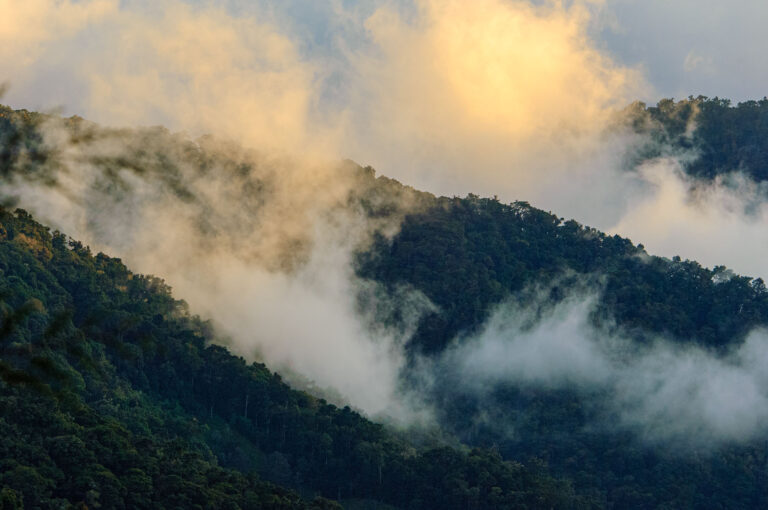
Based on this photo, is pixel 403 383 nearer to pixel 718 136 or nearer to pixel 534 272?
pixel 534 272

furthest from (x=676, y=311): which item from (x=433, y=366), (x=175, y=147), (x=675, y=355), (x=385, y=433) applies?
(x=175, y=147)

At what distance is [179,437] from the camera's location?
62.9 meters

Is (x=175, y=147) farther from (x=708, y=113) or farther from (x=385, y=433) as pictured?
(x=708, y=113)

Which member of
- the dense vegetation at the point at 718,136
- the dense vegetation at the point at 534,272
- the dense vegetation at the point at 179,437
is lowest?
the dense vegetation at the point at 179,437

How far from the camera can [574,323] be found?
97.1 metres

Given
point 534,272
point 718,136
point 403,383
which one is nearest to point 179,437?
point 403,383

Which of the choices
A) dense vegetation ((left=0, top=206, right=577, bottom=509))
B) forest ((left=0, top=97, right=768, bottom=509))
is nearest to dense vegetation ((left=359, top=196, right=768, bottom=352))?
forest ((left=0, top=97, right=768, bottom=509))

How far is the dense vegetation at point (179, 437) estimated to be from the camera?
49.9m

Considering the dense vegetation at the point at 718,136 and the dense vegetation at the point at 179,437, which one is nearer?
the dense vegetation at the point at 179,437

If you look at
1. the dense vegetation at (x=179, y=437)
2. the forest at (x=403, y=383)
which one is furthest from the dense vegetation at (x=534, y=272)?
the dense vegetation at (x=179, y=437)

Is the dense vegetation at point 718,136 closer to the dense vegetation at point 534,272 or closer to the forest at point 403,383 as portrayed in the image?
the forest at point 403,383

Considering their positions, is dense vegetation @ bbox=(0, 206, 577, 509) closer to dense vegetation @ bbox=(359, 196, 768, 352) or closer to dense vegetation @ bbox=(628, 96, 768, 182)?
dense vegetation @ bbox=(359, 196, 768, 352)

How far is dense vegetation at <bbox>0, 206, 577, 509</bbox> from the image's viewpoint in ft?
164

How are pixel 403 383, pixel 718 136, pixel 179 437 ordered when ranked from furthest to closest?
pixel 718 136 < pixel 403 383 < pixel 179 437
